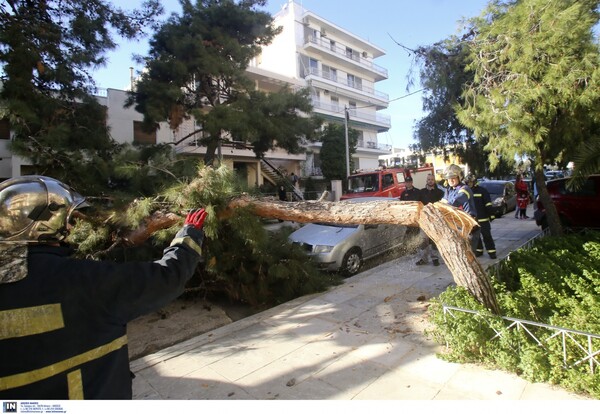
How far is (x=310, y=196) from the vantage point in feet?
65.3

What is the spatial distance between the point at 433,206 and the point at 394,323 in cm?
146

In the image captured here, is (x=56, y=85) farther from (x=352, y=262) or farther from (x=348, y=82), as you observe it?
(x=348, y=82)

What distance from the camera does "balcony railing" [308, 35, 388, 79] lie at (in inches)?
1123

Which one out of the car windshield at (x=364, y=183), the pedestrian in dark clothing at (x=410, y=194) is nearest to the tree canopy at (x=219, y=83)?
the pedestrian in dark clothing at (x=410, y=194)

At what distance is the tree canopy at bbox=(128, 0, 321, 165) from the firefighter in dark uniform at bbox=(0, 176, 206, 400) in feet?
21.9

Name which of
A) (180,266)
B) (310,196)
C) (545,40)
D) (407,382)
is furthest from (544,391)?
(310,196)

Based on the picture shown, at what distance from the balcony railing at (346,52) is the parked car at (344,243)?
25.3 meters

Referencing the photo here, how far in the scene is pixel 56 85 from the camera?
5586mm

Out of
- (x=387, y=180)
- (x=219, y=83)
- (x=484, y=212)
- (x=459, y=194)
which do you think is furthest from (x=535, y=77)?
(x=387, y=180)

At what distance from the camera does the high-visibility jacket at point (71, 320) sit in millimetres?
1235

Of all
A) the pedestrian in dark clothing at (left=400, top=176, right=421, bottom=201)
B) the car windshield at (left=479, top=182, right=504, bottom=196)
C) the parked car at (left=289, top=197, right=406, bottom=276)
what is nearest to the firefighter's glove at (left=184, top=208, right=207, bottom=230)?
the parked car at (left=289, top=197, right=406, bottom=276)

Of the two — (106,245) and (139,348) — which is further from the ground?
(106,245)

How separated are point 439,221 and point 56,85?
6444 mm

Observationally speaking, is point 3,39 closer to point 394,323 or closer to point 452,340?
point 394,323
